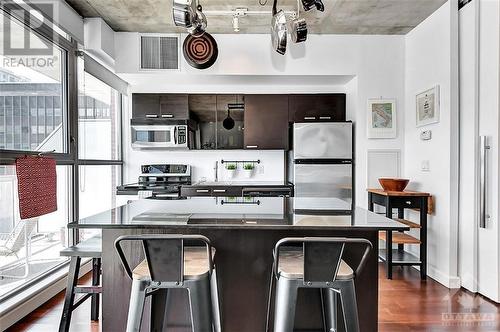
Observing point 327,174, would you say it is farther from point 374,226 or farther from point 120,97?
point 120,97

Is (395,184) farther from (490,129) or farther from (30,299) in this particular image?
(30,299)

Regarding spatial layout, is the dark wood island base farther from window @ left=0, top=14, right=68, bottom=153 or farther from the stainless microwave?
the stainless microwave

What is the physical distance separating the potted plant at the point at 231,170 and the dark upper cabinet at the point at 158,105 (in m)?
0.99

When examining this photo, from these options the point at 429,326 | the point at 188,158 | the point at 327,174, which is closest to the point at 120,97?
the point at 188,158

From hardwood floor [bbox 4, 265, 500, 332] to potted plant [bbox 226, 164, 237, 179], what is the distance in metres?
2.47

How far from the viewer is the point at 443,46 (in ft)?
10.7

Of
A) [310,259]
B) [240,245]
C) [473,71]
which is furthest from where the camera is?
[473,71]

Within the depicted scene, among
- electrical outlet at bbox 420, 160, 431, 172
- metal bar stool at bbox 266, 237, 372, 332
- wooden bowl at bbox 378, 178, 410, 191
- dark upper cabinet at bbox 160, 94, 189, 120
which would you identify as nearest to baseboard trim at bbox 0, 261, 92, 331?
metal bar stool at bbox 266, 237, 372, 332

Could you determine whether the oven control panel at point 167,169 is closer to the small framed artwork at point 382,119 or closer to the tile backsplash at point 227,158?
the tile backsplash at point 227,158

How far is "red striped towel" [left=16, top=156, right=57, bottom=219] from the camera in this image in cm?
243

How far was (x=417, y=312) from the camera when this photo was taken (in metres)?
2.58

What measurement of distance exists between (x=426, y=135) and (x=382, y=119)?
0.63m

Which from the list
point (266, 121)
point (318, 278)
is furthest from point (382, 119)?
point (318, 278)

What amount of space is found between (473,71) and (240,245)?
268 cm
